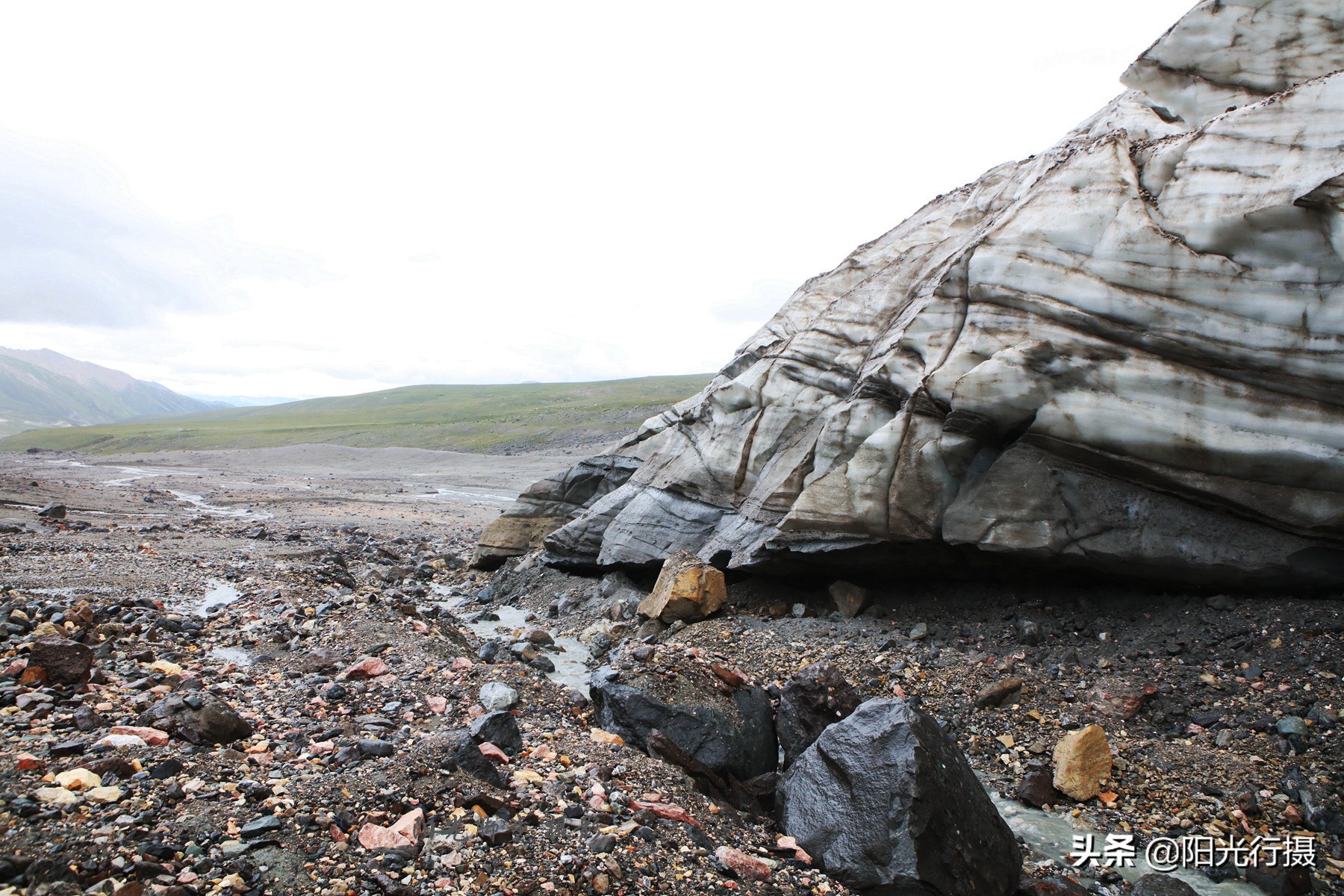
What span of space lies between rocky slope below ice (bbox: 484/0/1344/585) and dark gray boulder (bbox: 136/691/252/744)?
9443 mm

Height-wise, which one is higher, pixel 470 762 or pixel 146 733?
pixel 146 733

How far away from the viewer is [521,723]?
9.14m

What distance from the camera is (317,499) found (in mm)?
42781

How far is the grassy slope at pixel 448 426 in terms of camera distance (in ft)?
295

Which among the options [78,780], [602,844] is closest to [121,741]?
[78,780]

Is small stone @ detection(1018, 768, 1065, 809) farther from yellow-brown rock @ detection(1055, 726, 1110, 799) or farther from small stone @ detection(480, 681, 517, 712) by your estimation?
small stone @ detection(480, 681, 517, 712)

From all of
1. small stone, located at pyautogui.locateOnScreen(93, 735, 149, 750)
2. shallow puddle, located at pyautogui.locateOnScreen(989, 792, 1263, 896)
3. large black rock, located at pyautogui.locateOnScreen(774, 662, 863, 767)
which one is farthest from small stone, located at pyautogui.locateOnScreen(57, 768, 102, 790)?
shallow puddle, located at pyautogui.locateOnScreen(989, 792, 1263, 896)

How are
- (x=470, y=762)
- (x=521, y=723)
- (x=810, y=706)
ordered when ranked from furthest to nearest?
(x=810, y=706)
(x=521, y=723)
(x=470, y=762)

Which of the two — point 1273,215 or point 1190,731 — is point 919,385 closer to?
point 1273,215

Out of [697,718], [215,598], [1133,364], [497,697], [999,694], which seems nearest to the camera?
[697,718]

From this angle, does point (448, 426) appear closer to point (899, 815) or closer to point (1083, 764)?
point (1083, 764)

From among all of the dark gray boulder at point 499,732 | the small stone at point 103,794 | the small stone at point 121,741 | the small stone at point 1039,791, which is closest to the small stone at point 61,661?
the small stone at point 121,741

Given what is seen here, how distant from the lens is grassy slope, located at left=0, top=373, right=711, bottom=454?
295 ft

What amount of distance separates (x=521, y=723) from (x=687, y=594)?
6.02 m
